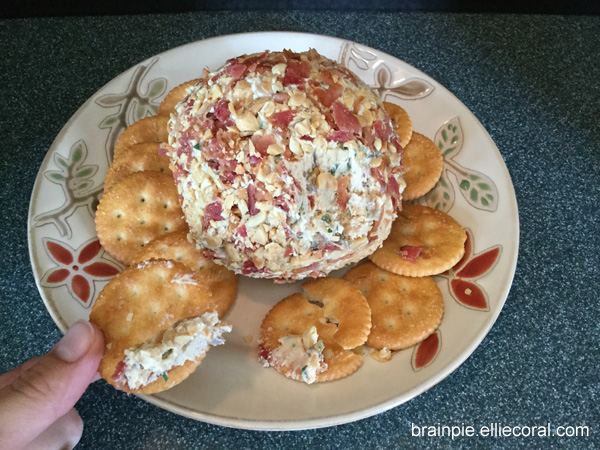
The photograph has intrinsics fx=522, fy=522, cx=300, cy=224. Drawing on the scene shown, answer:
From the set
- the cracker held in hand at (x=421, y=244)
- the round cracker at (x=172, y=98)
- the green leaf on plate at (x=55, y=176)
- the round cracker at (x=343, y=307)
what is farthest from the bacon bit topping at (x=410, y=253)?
the green leaf on plate at (x=55, y=176)

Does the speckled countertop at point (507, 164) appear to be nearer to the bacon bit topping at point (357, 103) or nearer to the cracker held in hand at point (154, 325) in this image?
the cracker held in hand at point (154, 325)

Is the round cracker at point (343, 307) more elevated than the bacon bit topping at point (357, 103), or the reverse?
the bacon bit topping at point (357, 103)

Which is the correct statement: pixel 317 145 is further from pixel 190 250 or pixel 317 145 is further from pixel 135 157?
pixel 135 157

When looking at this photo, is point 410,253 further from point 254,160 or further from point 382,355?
point 254,160

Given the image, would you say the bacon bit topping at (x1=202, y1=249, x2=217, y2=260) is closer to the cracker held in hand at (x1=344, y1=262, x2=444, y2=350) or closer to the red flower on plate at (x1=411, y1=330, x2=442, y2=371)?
the cracker held in hand at (x1=344, y1=262, x2=444, y2=350)

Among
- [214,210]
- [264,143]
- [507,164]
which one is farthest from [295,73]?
[507,164]

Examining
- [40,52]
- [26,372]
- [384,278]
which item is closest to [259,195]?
[384,278]

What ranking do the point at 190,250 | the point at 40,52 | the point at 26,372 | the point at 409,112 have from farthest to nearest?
1. the point at 40,52
2. the point at 409,112
3. the point at 190,250
4. the point at 26,372
